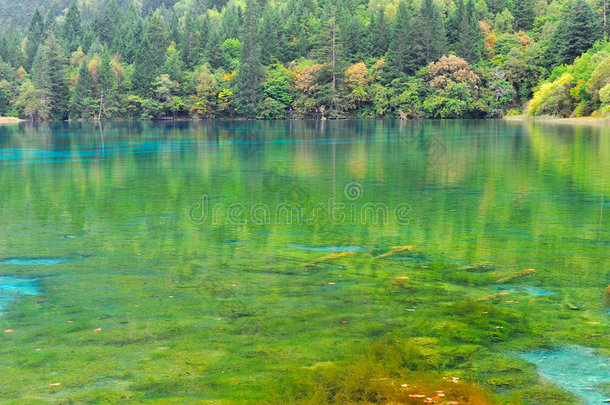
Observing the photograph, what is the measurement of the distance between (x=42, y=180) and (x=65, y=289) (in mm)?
13395

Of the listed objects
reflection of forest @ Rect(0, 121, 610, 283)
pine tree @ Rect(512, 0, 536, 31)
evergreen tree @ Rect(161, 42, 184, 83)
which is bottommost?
reflection of forest @ Rect(0, 121, 610, 283)

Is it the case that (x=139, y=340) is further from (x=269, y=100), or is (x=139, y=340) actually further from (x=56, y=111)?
(x=56, y=111)

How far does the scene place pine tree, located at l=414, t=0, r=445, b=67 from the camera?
9375 cm

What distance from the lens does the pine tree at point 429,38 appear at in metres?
93.8

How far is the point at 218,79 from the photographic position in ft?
338

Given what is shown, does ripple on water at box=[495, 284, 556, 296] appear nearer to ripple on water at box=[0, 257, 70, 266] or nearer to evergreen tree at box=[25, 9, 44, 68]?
ripple on water at box=[0, 257, 70, 266]

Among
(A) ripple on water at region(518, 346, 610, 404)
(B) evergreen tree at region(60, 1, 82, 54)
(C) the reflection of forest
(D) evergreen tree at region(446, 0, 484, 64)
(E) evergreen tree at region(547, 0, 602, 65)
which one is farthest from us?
(B) evergreen tree at region(60, 1, 82, 54)

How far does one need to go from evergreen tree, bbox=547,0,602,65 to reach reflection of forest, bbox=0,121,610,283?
56.0 meters

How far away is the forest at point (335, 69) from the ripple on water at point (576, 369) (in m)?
75.5

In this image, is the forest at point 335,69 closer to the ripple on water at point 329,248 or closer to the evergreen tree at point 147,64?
the evergreen tree at point 147,64

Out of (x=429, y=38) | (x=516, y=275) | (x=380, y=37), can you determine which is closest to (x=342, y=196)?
(x=516, y=275)

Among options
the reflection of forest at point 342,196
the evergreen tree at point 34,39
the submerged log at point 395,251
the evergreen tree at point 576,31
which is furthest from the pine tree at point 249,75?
the submerged log at point 395,251

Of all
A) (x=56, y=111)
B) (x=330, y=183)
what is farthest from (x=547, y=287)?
(x=56, y=111)

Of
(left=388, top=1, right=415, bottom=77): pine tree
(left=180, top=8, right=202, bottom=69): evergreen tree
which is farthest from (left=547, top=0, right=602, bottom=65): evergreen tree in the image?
(left=180, top=8, right=202, bottom=69): evergreen tree
